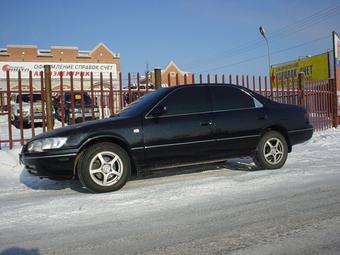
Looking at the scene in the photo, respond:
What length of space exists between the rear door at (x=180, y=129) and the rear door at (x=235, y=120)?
0.62 ft

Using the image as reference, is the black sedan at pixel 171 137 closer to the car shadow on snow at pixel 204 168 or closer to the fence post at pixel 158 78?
the car shadow on snow at pixel 204 168

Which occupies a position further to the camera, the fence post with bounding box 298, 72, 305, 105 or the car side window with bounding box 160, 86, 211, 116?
the fence post with bounding box 298, 72, 305, 105

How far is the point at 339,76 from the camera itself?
1827 cm

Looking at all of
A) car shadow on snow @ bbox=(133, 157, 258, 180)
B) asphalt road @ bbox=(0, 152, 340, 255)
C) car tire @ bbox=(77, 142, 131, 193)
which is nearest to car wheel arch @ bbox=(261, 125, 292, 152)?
asphalt road @ bbox=(0, 152, 340, 255)

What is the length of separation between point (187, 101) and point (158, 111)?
0.62 metres

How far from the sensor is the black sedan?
617 centimetres

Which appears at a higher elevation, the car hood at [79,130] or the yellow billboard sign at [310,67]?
the yellow billboard sign at [310,67]

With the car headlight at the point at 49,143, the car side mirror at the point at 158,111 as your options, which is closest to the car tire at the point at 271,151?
the car side mirror at the point at 158,111

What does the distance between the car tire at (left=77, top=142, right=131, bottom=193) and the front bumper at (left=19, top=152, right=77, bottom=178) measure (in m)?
0.14

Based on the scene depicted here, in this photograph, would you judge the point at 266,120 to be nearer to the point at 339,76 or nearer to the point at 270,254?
the point at 270,254

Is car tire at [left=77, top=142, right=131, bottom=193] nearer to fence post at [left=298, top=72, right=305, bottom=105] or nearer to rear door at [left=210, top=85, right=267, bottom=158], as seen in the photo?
rear door at [left=210, top=85, right=267, bottom=158]

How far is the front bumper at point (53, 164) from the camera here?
19.9ft

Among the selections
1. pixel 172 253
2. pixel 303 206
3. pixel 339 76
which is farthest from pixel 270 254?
pixel 339 76

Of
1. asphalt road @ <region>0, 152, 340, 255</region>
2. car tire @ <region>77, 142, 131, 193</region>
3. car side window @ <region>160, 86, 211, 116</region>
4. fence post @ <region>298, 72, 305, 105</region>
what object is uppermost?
fence post @ <region>298, 72, 305, 105</region>
